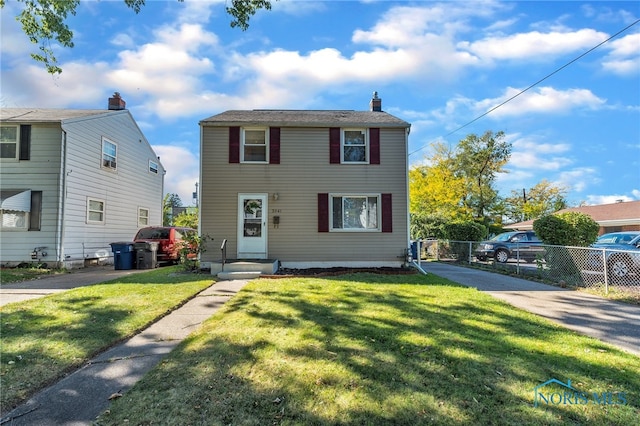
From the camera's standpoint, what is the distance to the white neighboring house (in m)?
11.3

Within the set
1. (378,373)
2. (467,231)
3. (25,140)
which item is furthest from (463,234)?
(25,140)

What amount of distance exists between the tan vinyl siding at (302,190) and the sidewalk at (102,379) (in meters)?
5.98

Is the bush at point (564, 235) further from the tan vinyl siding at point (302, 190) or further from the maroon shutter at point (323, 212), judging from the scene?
the maroon shutter at point (323, 212)

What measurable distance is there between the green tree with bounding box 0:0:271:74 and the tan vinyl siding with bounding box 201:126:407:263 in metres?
4.01

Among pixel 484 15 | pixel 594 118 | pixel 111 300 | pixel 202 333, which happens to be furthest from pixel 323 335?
pixel 594 118

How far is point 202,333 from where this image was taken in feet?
14.1

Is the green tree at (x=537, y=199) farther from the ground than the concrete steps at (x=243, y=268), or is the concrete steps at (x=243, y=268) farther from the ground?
the green tree at (x=537, y=199)

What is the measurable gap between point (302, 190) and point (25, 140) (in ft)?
32.8

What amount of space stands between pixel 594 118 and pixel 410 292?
1488 cm

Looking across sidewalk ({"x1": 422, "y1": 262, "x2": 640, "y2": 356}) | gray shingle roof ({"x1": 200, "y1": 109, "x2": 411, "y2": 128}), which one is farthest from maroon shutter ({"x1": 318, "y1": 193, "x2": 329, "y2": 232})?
sidewalk ({"x1": 422, "y1": 262, "x2": 640, "y2": 356})

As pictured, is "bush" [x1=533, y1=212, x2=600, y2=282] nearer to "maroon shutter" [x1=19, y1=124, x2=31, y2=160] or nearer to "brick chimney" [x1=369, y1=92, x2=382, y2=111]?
"brick chimney" [x1=369, y1=92, x2=382, y2=111]

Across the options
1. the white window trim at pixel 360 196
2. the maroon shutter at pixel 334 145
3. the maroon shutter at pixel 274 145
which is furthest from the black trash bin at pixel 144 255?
the maroon shutter at pixel 334 145

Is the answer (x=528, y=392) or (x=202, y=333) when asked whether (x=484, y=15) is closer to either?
(x=528, y=392)

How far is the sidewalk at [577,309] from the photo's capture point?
15.6ft
